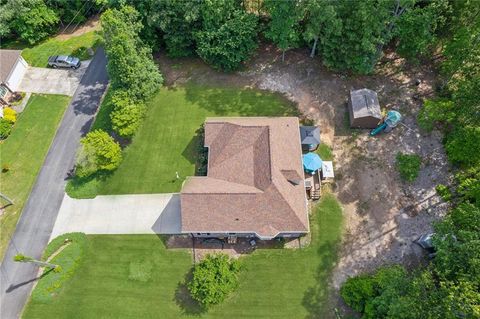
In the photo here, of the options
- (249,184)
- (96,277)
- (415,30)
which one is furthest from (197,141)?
(415,30)

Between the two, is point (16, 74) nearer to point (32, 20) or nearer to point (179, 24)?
point (32, 20)

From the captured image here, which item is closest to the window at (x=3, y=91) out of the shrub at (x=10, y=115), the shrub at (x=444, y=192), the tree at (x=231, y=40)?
the shrub at (x=10, y=115)

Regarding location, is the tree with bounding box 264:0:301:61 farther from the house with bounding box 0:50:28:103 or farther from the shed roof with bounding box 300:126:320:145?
the house with bounding box 0:50:28:103

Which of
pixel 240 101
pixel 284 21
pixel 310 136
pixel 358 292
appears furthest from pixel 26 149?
pixel 358 292

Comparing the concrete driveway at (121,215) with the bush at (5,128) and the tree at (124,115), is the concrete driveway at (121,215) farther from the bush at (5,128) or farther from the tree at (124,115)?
the bush at (5,128)

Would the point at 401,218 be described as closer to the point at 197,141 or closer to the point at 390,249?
the point at 390,249
